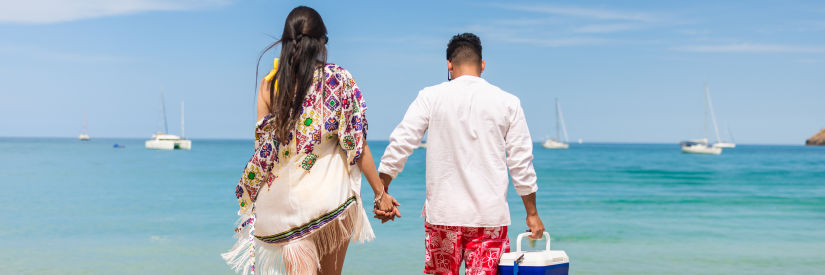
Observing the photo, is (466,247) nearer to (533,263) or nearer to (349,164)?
(533,263)

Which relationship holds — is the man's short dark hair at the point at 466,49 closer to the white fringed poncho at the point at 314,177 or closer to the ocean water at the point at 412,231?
the white fringed poncho at the point at 314,177

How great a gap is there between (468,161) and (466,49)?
0.48m

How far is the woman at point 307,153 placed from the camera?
284 cm

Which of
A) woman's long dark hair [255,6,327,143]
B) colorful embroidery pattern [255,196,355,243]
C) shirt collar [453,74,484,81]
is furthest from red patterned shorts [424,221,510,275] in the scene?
woman's long dark hair [255,6,327,143]

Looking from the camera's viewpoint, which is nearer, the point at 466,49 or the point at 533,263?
the point at 533,263

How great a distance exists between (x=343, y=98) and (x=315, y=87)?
116 mm

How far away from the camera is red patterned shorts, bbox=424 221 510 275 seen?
2.99 m

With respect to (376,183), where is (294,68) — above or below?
above

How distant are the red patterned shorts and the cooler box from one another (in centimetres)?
5

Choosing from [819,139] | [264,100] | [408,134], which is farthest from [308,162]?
[819,139]

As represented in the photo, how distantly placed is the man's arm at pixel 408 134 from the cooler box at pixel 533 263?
57 cm

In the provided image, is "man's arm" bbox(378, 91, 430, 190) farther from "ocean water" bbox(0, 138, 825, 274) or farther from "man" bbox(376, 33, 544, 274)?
"ocean water" bbox(0, 138, 825, 274)

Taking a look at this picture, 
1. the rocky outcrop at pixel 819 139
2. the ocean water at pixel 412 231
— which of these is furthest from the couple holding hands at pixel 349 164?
the rocky outcrop at pixel 819 139

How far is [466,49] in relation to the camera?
3080 mm
